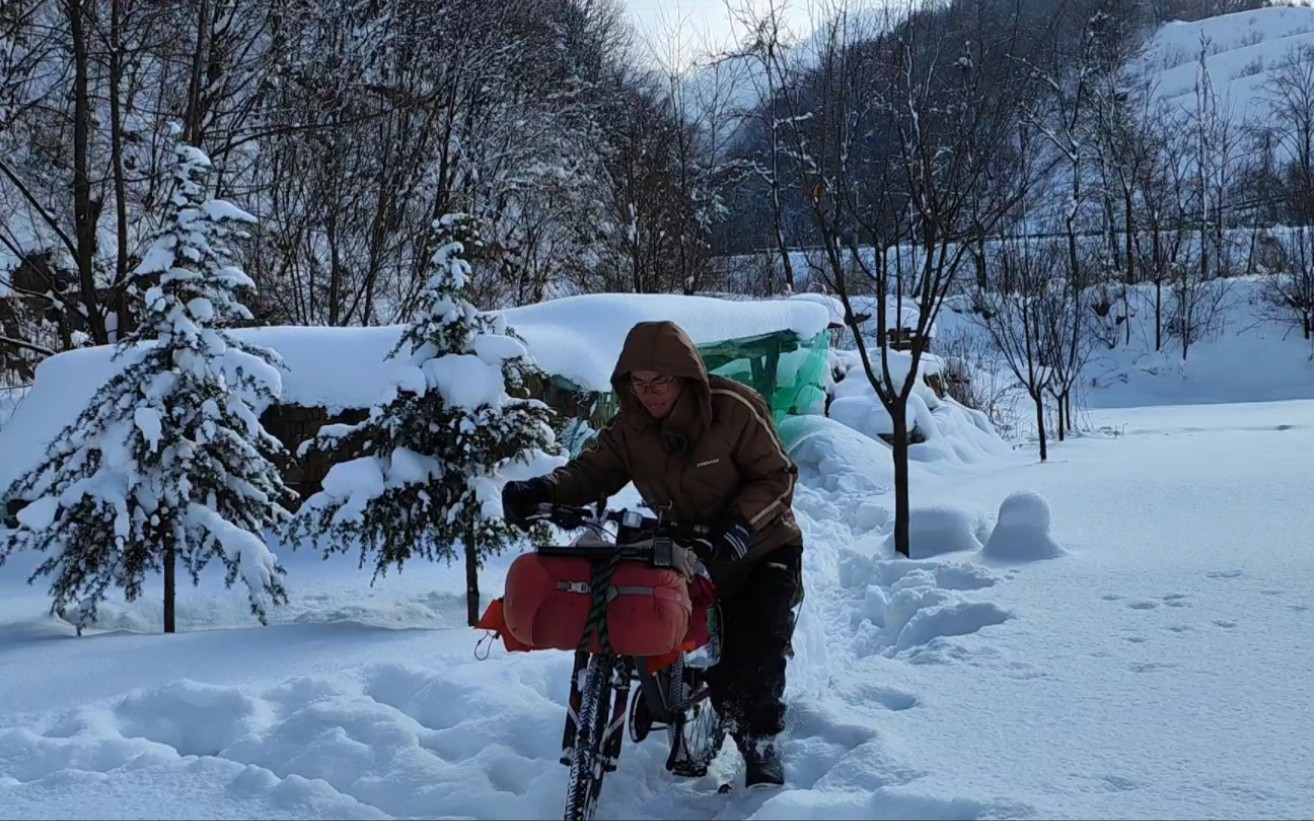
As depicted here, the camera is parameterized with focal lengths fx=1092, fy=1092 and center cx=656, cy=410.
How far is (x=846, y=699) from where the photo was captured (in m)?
4.09

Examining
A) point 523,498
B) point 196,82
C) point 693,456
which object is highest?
point 196,82

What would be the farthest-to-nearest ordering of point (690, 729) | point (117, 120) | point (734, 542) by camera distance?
point (117, 120), point (690, 729), point (734, 542)

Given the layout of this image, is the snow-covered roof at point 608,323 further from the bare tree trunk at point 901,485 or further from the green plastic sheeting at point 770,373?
the bare tree trunk at point 901,485

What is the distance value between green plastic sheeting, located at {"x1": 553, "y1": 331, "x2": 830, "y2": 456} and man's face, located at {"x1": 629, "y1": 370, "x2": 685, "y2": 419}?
16.8ft

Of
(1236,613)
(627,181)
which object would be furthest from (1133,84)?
(1236,613)

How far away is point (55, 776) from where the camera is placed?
3.46 m

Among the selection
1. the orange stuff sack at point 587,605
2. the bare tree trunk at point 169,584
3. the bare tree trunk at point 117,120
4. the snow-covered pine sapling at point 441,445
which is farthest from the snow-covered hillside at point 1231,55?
the orange stuff sack at point 587,605

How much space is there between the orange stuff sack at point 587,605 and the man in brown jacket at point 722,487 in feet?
1.46

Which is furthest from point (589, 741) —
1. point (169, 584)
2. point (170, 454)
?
point (169, 584)

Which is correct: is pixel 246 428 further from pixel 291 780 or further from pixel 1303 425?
pixel 1303 425

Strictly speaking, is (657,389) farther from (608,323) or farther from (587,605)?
(608,323)

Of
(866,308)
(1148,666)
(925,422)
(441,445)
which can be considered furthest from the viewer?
(866,308)

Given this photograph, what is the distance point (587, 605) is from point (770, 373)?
8.49m

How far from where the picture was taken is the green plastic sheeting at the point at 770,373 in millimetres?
8859
